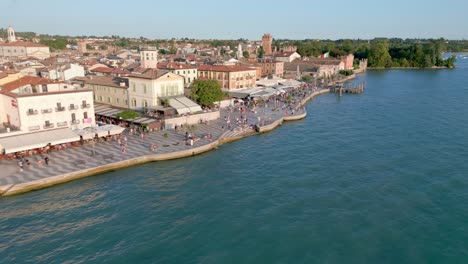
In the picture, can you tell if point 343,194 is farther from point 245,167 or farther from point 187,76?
point 187,76

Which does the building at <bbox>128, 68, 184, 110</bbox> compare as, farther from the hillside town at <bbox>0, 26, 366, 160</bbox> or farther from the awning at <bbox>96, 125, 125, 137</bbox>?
the awning at <bbox>96, 125, 125, 137</bbox>

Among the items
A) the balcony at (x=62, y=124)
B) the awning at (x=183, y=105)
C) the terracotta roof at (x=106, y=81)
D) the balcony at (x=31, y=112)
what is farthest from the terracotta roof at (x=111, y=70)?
the balcony at (x=31, y=112)

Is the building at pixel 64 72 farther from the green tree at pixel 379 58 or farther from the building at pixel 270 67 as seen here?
the green tree at pixel 379 58

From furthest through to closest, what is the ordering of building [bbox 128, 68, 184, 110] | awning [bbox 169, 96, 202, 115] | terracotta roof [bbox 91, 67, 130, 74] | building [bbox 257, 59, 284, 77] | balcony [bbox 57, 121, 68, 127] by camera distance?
building [bbox 257, 59, 284, 77] < terracotta roof [bbox 91, 67, 130, 74] < building [bbox 128, 68, 184, 110] < awning [bbox 169, 96, 202, 115] < balcony [bbox 57, 121, 68, 127]

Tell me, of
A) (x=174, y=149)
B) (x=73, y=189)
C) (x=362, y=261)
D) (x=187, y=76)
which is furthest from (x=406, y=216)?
(x=187, y=76)

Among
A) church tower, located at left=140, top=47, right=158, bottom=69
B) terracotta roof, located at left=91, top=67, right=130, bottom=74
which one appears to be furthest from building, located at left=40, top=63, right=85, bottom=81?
church tower, located at left=140, top=47, right=158, bottom=69

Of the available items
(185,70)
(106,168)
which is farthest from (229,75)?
(106,168)

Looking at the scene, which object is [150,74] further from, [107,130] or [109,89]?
[107,130]
